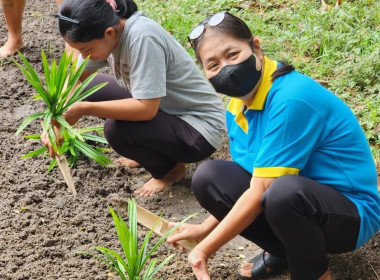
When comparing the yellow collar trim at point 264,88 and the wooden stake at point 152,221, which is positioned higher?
the yellow collar trim at point 264,88

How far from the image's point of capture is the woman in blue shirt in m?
2.28

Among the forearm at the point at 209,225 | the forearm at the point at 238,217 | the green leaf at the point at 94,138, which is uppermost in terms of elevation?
the forearm at the point at 238,217

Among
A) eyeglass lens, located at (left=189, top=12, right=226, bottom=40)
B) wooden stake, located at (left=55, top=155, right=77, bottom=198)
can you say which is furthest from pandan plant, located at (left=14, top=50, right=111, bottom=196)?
eyeglass lens, located at (left=189, top=12, right=226, bottom=40)

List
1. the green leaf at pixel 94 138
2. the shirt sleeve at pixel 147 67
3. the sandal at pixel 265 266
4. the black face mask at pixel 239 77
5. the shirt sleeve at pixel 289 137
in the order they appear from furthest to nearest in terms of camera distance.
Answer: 1. the green leaf at pixel 94 138
2. the shirt sleeve at pixel 147 67
3. the sandal at pixel 265 266
4. the black face mask at pixel 239 77
5. the shirt sleeve at pixel 289 137

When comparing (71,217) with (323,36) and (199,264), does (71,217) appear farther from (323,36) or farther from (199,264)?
(323,36)

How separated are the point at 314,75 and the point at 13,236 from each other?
2142 millimetres

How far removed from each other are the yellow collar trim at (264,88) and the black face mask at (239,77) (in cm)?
3

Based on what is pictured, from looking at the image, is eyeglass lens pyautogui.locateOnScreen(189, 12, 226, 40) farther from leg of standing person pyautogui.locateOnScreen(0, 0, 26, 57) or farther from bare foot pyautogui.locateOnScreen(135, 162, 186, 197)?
leg of standing person pyautogui.locateOnScreen(0, 0, 26, 57)

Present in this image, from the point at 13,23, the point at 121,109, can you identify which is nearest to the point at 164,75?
the point at 121,109

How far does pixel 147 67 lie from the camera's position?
10.1ft

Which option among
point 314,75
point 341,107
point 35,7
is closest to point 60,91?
point 341,107

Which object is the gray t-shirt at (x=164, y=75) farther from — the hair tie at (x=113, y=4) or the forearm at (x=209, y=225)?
the forearm at (x=209, y=225)

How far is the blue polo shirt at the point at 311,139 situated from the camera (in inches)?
89.5

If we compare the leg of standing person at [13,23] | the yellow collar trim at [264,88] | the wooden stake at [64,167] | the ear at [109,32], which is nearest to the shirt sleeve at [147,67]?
the ear at [109,32]
